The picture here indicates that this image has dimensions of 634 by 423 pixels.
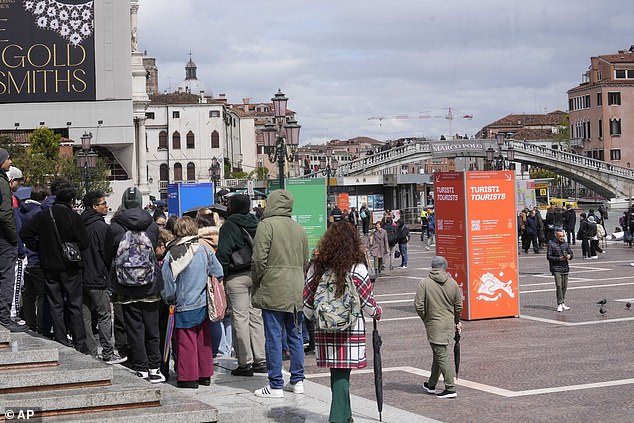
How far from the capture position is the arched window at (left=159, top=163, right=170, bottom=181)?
12506 centimetres

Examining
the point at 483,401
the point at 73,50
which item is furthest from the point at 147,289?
the point at 73,50

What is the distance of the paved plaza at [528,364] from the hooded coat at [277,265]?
1499 mm

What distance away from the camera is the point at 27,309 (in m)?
12.5

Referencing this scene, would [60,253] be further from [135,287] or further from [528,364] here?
[528,364]

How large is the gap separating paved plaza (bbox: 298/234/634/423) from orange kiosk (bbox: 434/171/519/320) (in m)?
0.39

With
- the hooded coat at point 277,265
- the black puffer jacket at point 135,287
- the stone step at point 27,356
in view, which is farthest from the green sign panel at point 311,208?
the stone step at point 27,356

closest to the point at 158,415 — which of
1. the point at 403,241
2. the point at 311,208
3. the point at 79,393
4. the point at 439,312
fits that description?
the point at 79,393

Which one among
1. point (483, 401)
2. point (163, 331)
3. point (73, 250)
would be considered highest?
point (73, 250)

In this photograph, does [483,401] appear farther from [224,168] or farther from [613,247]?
[224,168]

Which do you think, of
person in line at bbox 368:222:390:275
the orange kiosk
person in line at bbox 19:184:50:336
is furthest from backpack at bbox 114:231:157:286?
person in line at bbox 368:222:390:275

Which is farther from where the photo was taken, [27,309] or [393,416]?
[27,309]

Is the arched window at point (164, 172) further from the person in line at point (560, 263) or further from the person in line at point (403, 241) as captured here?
the person in line at point (560, 263)

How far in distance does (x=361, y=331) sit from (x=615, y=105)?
100 metres

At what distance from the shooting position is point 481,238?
17.0m
